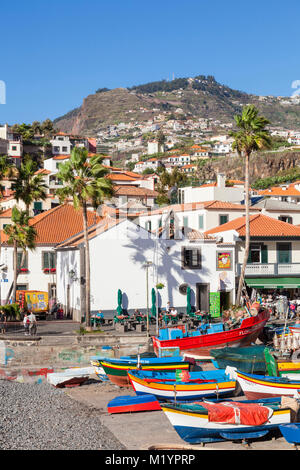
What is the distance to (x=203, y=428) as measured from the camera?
781 inches

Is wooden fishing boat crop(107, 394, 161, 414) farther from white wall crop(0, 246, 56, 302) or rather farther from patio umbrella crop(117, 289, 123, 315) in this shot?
white wall crop(0, 246, 56, 302)

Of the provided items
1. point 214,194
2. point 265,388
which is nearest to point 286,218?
point 214,194

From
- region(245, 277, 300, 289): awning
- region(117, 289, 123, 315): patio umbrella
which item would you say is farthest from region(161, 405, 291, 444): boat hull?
region(245, 277, 300, 289): awning

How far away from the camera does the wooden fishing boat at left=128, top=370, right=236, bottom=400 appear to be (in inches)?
964

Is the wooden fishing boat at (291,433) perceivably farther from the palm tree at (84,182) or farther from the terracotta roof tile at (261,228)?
the terracotta roof tile at (261,228)

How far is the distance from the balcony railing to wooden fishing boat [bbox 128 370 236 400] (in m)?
20.7

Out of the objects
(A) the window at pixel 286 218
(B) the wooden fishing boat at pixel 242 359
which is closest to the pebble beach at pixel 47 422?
(B) the wooden fishing boat at pixel 242 359

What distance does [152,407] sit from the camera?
24.1 m

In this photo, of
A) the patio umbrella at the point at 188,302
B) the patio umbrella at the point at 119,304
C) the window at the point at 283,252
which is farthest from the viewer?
the window at the point at 283,252

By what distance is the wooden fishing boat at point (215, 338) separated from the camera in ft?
108

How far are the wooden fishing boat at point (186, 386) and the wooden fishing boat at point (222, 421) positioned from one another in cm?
414

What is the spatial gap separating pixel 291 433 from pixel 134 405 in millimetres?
7250

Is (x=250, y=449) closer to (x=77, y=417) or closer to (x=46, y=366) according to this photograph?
(x=77, y=417)

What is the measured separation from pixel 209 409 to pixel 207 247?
24.5 m
